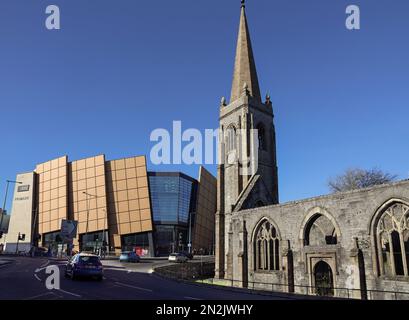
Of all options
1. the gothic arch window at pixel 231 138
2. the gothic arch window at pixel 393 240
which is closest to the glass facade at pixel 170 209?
the gothic arch window at pixel 231 138

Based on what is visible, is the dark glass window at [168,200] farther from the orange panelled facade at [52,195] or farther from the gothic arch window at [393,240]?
the gothic arch window at [393,240]

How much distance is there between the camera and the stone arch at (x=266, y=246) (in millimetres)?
27859

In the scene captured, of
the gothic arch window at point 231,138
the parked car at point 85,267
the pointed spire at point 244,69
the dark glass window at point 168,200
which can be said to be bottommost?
the parked car at point 85,267

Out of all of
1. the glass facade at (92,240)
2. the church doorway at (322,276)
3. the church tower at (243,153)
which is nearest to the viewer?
the church doorway at (322,276)

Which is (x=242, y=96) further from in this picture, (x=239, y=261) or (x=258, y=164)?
(x=239, y=261)

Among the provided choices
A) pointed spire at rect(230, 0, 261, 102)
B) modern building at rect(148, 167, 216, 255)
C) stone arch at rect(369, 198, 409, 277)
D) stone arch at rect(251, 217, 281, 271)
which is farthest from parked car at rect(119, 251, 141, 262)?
stone arch at rect(369, 198, 409, 277)

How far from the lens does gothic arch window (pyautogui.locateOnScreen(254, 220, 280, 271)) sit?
27922 mm

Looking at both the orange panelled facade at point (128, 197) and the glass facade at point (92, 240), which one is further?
the orange panelled facade at point (128, 197)

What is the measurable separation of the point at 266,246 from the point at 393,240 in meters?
11.6

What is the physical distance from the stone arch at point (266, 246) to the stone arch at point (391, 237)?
28.2ft

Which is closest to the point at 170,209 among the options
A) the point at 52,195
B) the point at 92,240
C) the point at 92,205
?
the point at 92,205

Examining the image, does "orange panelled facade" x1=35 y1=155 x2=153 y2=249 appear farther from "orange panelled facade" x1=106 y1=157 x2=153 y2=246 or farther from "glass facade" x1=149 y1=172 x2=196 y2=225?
"glass facade" x1=149 y1=172 x2=196 y2=225

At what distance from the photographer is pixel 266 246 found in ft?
95.5
